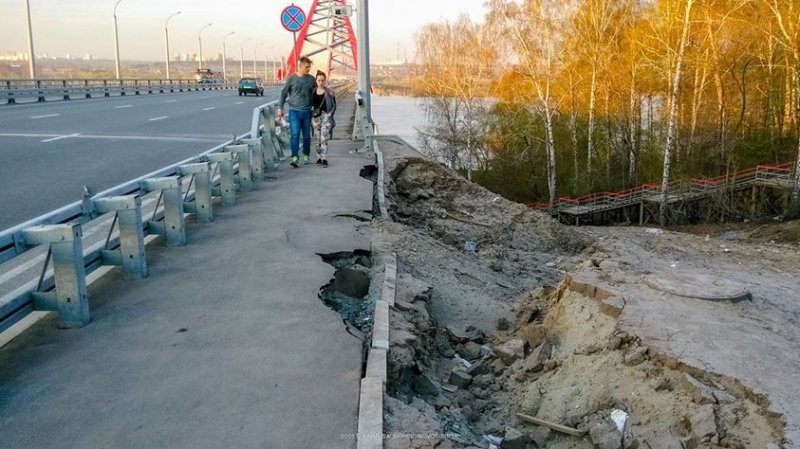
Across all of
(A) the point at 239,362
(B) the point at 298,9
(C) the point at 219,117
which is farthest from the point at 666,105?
(A) the point at 239,362

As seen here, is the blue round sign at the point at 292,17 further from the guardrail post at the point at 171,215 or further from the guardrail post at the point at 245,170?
the guardrail post at the point at 171,215

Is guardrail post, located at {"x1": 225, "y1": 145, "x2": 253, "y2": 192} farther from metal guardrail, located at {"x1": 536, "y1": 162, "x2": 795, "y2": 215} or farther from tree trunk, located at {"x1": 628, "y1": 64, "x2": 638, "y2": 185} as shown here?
tree trunk, located at {"x1": 628, "y1": 64, "x2": 638, "y2": 185}

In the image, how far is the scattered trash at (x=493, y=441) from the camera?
436cm

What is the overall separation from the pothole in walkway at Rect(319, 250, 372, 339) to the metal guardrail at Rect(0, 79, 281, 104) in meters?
27.1

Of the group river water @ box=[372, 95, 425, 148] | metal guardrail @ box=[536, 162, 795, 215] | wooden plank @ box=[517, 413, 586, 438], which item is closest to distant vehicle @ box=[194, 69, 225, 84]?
river water @ box=[372, 95, 425, 148]

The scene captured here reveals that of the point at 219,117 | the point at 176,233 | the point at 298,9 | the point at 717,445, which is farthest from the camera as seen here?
the point at 219,117

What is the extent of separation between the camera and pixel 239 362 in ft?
14.4

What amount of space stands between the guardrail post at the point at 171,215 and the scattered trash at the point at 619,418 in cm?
456

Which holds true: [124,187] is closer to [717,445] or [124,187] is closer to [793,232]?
[717,445]

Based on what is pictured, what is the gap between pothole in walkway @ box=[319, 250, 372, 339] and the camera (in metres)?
5.36

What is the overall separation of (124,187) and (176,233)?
0.89 meters

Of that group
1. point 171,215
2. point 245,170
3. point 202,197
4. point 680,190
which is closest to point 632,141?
point 680,190

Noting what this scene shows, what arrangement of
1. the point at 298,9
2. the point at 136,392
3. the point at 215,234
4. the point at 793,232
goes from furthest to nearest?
1. the point at 793,232
2. the point at 298,9
3. the point at 215,234
4. the point at 136,392

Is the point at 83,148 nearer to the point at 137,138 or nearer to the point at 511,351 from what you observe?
the point at 137,138
